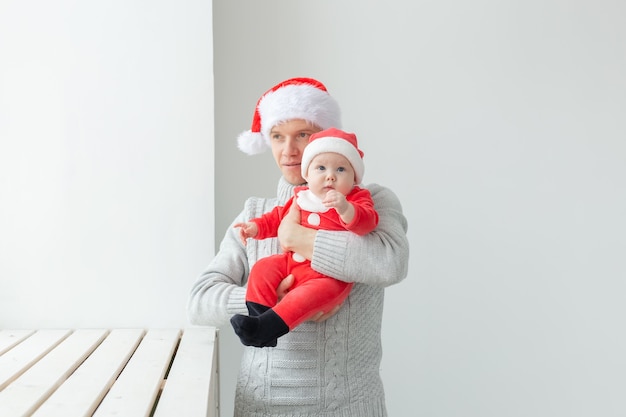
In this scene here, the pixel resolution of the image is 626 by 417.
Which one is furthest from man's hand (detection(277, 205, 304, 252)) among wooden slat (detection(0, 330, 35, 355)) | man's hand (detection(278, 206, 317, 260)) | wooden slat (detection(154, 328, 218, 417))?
wooden slat (detection(0, 330, 35, 355))

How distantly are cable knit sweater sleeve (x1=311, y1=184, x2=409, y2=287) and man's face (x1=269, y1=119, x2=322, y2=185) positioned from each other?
0.20 meters

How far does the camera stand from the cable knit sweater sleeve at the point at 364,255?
1.43m

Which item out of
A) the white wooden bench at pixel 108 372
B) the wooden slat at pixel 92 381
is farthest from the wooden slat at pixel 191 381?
the wooden slat at pixel 92 381

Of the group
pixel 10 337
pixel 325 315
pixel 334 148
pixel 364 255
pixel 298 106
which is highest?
pixel 298 106

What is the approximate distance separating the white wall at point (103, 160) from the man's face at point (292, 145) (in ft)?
1.69

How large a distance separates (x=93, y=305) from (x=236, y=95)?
926mm

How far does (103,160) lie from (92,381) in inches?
33.0

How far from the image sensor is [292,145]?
62.7 inches

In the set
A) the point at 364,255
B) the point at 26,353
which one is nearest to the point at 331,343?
the point at 364,255

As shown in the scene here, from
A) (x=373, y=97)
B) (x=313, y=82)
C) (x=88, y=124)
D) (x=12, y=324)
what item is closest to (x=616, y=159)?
(x=373, y=97)

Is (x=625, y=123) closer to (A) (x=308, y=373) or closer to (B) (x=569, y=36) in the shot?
(B) (x=569, y=36)

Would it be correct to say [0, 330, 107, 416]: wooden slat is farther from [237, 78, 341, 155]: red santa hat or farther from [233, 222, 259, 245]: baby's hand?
[237, 78, 341, 155]: red santa hat

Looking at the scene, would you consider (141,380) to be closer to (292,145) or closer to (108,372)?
(108,372)

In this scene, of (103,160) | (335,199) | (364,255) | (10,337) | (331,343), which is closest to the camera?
(335,199)
